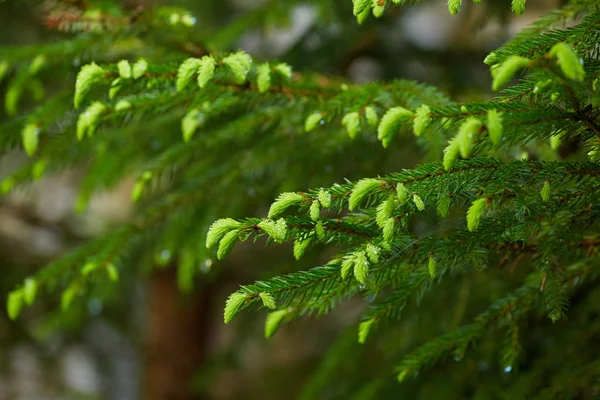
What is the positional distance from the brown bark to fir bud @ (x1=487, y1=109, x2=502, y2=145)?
361 cm

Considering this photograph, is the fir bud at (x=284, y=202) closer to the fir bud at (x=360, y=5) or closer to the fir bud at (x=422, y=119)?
the fir bud at (x=422, y=119)

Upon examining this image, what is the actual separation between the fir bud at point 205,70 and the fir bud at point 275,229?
1.16ft

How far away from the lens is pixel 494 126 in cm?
84

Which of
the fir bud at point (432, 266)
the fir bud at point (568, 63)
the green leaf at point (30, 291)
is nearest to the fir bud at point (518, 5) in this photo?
the fir bud at point (568, 63)

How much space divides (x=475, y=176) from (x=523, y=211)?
0.11 m

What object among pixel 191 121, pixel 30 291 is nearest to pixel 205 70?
pixel 191 121

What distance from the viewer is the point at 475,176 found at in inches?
38.7

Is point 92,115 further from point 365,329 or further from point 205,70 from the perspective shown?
point 365,329

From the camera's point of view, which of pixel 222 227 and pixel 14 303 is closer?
pixel 222 227

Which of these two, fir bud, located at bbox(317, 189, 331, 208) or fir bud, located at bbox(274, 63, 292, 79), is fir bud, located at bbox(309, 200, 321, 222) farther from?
fir bud, located at bbox(274, 63, 292, 79)

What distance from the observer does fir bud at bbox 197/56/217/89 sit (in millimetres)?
1145

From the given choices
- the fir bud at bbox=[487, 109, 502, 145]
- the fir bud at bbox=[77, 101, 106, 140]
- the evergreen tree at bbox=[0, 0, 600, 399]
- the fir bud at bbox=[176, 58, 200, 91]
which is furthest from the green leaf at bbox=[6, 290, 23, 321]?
the fir bud at bbox=[487, 109, 502, 145]

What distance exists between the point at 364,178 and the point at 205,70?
40cm

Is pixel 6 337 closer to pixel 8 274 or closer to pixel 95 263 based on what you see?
pixel 8 274
